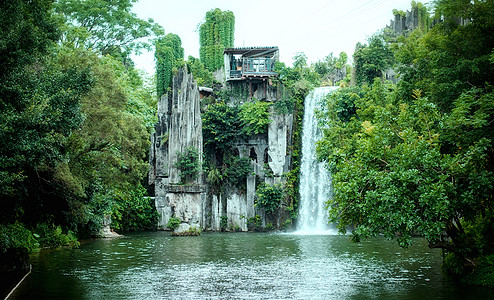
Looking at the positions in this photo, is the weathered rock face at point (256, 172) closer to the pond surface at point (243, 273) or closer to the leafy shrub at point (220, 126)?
the leafy shrub at point (220, 126)

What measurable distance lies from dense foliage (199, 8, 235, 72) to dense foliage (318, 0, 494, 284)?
29.7m

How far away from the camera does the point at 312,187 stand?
38.4 meters

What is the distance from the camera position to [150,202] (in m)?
40.3

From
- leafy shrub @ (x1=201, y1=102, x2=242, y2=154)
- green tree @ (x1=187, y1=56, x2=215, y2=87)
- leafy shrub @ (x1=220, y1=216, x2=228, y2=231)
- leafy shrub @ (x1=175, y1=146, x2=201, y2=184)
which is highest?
green tree @ (x1=187, y1=56, x2=215, y2=87)

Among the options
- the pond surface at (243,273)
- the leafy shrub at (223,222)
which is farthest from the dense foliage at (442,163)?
the leafy shrub at (223,222)

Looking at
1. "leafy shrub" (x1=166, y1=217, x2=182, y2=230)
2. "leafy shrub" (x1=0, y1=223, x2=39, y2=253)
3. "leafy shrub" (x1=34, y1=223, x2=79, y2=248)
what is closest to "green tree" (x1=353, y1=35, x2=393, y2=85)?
"leafy shrub" (x1=166, y1=217, x2=182, y2=230)

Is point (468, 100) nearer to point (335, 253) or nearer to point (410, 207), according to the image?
point (410, 207)

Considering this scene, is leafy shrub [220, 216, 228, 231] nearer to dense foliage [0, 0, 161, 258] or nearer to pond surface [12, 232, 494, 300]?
pond surface [12, 232, 494, 300]

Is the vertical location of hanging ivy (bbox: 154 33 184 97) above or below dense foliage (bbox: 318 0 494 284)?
above

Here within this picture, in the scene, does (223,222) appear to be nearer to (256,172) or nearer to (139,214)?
(256,172)

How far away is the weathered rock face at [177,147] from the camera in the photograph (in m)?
35.0

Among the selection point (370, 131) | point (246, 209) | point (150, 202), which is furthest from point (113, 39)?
point (370, 131)

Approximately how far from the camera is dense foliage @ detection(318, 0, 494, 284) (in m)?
12.5

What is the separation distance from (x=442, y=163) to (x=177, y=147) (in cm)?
2619
